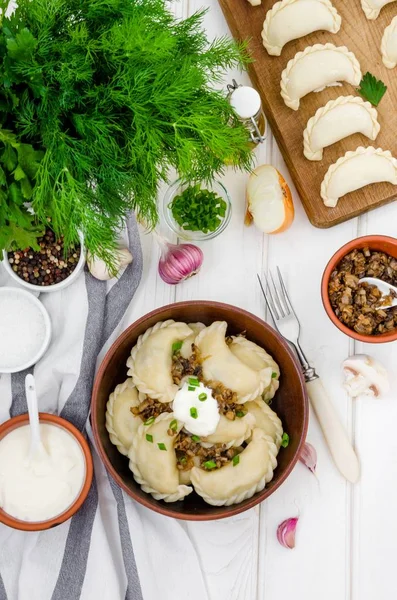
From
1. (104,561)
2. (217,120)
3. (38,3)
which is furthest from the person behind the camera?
(104,561)

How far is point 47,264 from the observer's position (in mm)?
1725

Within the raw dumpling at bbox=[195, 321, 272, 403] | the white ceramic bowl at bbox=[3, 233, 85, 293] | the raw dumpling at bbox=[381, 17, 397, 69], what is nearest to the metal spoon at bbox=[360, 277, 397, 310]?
the raw dumpling at bbox=[195, 321, 272, 403]

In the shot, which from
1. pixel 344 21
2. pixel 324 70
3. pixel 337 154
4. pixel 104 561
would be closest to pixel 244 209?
pixel 337 154

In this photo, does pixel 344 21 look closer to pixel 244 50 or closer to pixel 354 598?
pixel 244 50

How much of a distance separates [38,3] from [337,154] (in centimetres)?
79

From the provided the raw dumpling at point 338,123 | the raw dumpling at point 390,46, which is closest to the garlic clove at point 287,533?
the raw dumpling at point 338,123

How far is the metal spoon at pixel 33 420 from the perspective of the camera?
1.60 metres

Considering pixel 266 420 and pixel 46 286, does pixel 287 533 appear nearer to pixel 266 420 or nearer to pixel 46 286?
pixel 266 420

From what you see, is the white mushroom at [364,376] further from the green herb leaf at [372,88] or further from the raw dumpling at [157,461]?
the green herb leaf at [372,88]

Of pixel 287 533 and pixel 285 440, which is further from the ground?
pixel 285 440

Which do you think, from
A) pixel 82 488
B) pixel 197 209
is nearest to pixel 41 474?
pixel 82 488

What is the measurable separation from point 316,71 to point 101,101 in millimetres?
625

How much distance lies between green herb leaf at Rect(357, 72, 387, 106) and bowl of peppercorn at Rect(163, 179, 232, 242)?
0.40m

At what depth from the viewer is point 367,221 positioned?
1.81m
